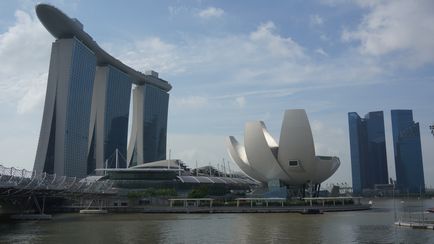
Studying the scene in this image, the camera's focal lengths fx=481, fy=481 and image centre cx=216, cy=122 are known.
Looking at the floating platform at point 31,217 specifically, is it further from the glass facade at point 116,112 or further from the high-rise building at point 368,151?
the high-rise building at point 368,151

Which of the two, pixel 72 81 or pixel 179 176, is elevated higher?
pixel 72 81

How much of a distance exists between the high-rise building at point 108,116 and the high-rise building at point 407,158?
2898 inches

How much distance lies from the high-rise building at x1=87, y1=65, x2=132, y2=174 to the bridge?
5243 cm

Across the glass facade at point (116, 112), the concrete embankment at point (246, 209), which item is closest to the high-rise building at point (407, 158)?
the concrete embankment at point (246, 209)

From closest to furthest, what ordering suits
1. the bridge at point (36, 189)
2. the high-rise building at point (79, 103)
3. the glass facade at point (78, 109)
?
1. the bridge at point (36, 189)
2. the high-rise building at point (79, 103)
3. the glass facade at point (78, 109)

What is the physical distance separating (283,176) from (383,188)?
118847 millimetres

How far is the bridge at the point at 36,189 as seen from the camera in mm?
42484

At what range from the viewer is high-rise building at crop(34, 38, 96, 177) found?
326ft

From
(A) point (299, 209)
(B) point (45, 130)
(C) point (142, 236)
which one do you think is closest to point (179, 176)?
(B) point (45, 130)

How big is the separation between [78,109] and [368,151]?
125 metres

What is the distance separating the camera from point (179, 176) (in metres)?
96.4

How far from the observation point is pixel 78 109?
10419cm

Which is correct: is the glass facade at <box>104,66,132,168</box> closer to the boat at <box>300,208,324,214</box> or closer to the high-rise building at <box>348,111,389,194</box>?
the boat at <box>300,208,324,214</box>

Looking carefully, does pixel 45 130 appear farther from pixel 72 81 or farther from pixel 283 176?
pixel 283 176
